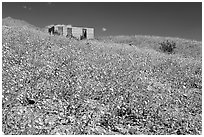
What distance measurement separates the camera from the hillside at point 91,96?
21.6ft

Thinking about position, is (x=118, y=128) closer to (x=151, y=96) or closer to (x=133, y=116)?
(x=133, y=116)

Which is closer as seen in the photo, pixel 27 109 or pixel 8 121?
pixel 8 121

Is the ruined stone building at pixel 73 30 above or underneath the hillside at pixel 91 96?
above

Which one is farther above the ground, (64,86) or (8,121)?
(64,86)

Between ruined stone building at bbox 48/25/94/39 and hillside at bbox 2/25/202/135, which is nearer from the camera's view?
hillside at bbox 2/25/202/135

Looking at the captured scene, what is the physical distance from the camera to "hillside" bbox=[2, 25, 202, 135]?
6.59 meters

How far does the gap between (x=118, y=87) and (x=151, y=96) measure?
1.08 meters

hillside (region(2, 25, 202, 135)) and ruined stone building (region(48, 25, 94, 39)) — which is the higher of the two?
ruined stone building (region(48, 25, 94, 39))

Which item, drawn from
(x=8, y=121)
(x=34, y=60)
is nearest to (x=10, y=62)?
(x=34, y=60)

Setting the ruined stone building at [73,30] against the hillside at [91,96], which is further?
the ruined stone building at [73,30]

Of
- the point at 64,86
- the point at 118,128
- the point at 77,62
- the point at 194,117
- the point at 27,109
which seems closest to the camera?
the point at 118,128

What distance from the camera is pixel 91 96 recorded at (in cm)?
819

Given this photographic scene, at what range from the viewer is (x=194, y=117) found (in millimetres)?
7773

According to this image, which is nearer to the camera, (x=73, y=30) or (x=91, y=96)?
(x=91, y=96)
